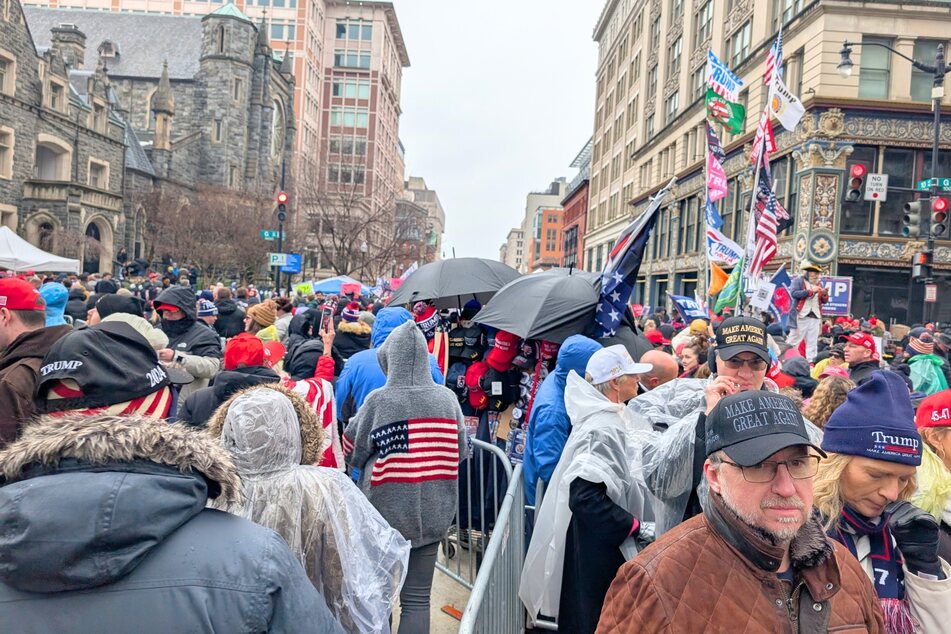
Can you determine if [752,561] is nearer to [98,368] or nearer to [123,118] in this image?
[98,368]

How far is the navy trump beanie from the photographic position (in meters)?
2.58

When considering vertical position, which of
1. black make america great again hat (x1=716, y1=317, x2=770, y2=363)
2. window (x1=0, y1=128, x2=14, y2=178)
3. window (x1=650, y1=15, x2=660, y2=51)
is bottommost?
black make america great again hat (x1=716, y1=317, x2=770, y2=363)

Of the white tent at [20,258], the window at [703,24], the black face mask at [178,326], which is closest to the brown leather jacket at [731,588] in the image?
the black face mask at [178,326]

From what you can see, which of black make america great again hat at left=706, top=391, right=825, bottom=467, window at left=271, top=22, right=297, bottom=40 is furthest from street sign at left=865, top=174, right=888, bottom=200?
window at left=271, top=22, right=297, bottom=40

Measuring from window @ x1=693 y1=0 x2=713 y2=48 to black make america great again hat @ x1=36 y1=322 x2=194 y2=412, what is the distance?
1429 inches

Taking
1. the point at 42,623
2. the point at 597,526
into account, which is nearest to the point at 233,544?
the point at 42,623

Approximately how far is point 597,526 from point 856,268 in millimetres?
24121

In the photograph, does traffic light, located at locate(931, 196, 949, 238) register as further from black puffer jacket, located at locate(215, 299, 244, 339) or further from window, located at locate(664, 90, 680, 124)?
window, located at locate(664, 90, 680, 124)

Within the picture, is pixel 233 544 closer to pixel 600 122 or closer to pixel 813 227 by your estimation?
pixel 813 227

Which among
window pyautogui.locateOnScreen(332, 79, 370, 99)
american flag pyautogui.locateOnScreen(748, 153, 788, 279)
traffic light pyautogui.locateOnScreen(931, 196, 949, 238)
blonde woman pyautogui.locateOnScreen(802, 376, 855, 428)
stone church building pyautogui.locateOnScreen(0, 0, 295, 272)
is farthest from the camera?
window pyautogui.locateOnScreen(332, 79, 370, 99)

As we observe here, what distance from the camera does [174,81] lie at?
61.1 m

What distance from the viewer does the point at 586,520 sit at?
339cm

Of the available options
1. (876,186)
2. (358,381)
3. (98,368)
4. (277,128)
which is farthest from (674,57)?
(277,128)

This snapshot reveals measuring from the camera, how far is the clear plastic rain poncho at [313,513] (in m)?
2.76
